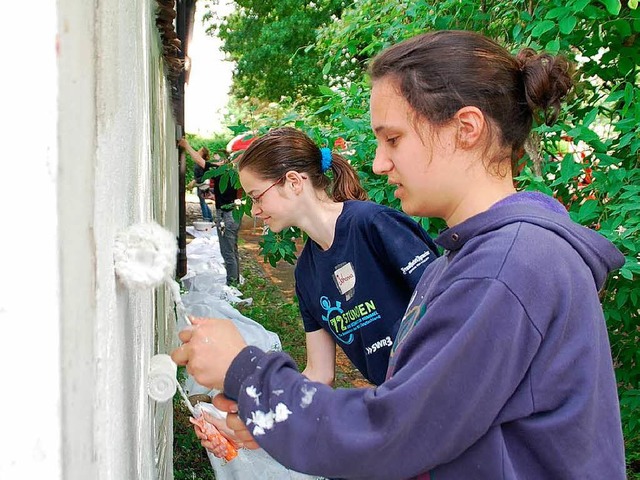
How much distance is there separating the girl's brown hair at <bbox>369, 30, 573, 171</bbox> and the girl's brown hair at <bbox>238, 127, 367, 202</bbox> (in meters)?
1.23

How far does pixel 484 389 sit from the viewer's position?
1.04 meters

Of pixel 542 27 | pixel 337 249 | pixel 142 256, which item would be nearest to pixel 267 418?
pixel 142 256

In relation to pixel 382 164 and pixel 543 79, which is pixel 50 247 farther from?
pixel 543 79

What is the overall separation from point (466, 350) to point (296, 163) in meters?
1.71

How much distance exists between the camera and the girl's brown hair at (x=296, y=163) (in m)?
2.63

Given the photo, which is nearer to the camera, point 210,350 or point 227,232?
point 210,350

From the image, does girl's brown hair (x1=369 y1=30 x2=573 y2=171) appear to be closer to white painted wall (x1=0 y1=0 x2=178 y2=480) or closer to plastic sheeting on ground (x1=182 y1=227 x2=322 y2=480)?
white painted wall (x1=0 y1=0 x2=178 y2=480)

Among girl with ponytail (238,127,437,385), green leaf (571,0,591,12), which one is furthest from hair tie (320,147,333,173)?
green leaf (571,0,591,12)

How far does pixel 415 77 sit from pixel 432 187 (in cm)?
21

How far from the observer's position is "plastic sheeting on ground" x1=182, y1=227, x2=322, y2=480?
3.86m

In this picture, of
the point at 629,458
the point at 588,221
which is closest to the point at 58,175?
the point at 588,221

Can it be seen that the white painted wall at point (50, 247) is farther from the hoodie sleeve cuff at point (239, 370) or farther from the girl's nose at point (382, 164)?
the girl's nose at point (382, 164)

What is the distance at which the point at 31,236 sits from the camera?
68 cm

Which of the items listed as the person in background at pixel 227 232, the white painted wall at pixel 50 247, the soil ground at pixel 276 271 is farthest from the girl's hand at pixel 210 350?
the person in background at pixel 227 232
